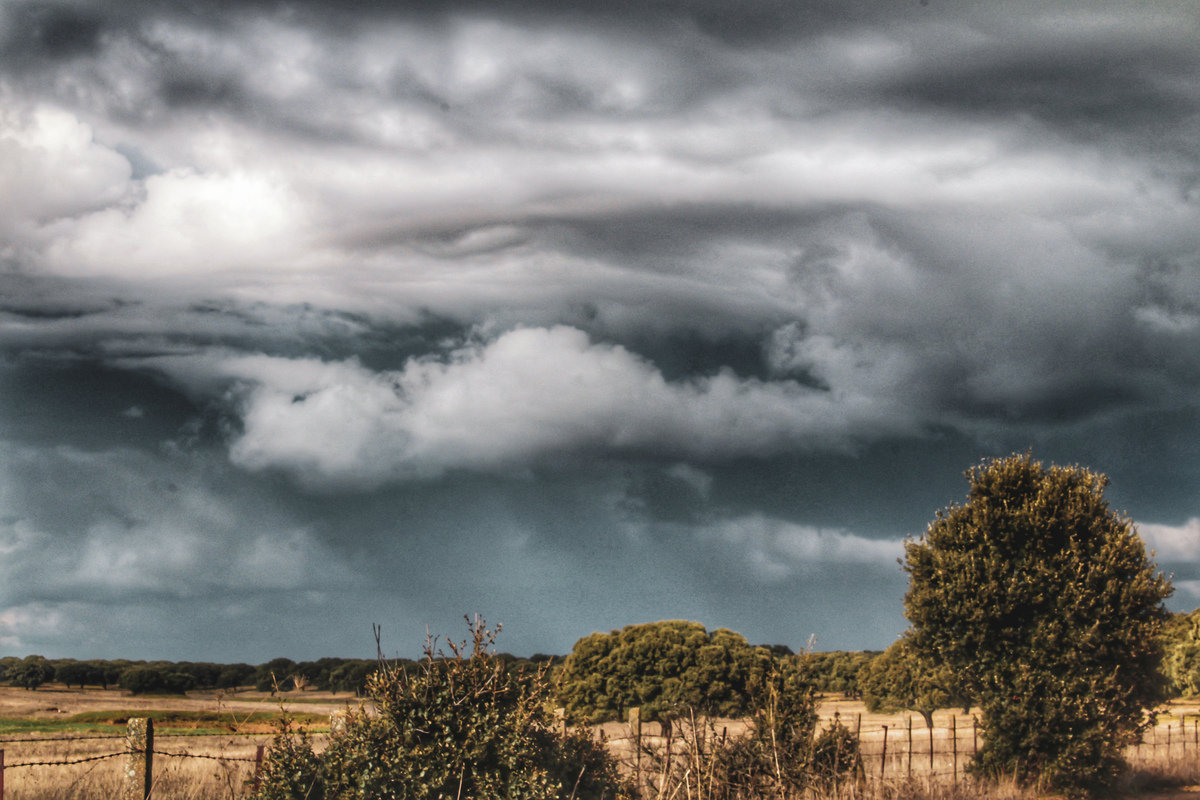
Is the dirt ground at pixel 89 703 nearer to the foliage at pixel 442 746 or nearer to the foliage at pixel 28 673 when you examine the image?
the foliage at pixel 28 673

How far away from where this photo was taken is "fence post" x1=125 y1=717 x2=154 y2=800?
11266 mm

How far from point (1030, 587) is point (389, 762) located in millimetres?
15295

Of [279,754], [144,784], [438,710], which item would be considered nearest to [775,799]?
[438,710]

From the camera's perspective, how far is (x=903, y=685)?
54.0 metres


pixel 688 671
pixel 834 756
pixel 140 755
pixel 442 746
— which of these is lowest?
pixel 688 671

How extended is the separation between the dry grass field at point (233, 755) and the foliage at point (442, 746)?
694mm

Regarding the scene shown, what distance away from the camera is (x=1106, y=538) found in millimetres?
19516

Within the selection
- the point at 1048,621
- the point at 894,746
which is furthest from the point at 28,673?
the point at 1048,621

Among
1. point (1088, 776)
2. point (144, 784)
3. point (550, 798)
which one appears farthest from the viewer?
point (1088, 776)

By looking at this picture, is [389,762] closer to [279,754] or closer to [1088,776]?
[279,754]

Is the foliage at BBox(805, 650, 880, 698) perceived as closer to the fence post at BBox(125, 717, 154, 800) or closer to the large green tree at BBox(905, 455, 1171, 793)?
the large green tree at BBox(905, 455, 1171, 793)

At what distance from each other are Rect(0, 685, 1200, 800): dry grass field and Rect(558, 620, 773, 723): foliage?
11.3ft

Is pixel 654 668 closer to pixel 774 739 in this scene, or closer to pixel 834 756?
pixel 834 756

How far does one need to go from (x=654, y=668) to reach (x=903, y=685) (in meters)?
14.8
